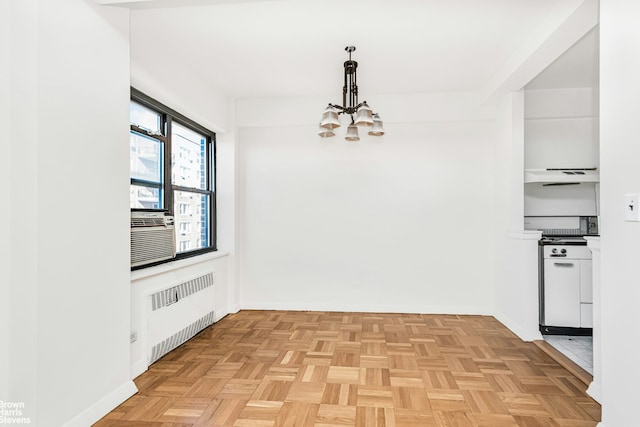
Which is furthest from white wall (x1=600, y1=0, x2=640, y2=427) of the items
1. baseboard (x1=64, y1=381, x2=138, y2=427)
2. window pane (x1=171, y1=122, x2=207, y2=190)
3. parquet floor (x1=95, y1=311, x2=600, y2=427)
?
window pane (x1=171, y1=122, x2=207, y2=190)

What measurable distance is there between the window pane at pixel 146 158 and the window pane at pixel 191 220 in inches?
16.8

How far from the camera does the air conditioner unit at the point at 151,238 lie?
115 inches

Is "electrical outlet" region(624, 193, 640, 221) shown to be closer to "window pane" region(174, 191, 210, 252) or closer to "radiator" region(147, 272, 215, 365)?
"radiator" region(147, 272, 215, 365)

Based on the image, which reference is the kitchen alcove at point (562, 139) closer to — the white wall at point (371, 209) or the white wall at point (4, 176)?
the white wall at point (371, 209)

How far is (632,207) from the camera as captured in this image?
69.2 inches

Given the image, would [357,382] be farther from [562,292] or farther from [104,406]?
[562,292]

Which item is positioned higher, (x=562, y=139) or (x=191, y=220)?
(x=562, y=139)

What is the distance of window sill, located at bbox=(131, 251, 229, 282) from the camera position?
111 inches

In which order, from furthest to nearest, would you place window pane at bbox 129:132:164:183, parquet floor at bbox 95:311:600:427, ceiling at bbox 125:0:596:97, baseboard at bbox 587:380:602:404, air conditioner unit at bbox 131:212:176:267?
window pane at bbox 129:132:164:183
air conditioner unit at bbox 131:212:176:267
ceiling at bbox 125:0:596:97
baseboard at bbox 587:380:602:404
parquet floor at bbox 95:311:600:427

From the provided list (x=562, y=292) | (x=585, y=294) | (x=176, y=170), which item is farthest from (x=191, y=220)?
(x=585, y=294)

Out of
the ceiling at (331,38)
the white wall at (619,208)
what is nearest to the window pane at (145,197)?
the ceiling at (331,38)

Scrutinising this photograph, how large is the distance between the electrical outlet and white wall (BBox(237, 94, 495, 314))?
2.76 m

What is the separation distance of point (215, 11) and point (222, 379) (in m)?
2.66

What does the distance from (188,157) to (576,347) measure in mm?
4238
